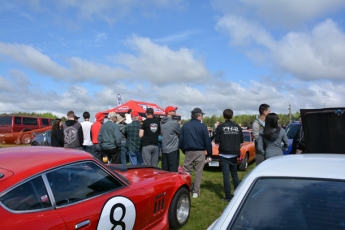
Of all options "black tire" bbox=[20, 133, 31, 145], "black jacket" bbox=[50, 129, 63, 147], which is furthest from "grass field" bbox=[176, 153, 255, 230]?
"black tire" bbox=[20, 133, 31, 145]

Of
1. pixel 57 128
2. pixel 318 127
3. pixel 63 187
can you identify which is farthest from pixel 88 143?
pixel 318 127

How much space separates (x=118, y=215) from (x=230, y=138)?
3.26 metres

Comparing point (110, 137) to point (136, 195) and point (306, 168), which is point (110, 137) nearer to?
point (136, 195)

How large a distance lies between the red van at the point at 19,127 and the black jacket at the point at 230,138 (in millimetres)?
14006

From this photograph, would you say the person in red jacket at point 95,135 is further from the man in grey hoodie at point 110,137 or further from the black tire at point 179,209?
the black tire at point 179,209

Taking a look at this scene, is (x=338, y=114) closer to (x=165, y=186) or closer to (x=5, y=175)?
(x=165, y=186)

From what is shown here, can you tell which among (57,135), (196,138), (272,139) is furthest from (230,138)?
(57,135)

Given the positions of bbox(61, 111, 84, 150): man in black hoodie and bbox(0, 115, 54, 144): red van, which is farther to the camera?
Answer: bbox(0, 115, 54, 144): red van

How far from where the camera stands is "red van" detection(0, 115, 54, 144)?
17297 millimetres

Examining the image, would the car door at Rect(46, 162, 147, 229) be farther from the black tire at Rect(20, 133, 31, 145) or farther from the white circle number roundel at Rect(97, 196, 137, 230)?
the black tire at Rect(20, 133, 31, 145)

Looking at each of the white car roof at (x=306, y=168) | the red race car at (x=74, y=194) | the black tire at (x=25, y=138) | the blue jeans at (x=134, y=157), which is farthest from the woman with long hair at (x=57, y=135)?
the black tire at (x=25, y=138)

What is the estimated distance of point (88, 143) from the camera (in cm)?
772

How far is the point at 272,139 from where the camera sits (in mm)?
4938

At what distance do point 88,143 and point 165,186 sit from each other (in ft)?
15.1
